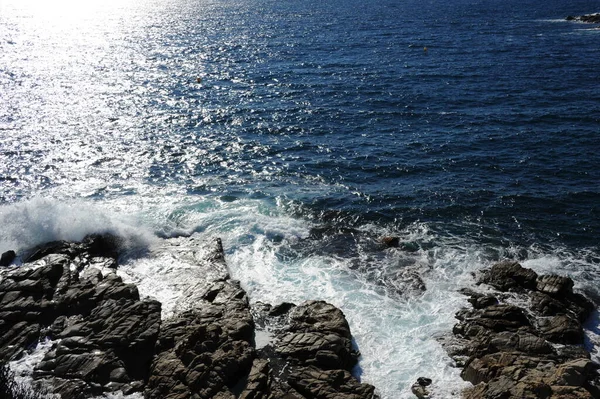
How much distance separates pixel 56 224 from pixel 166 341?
18067 millimetres

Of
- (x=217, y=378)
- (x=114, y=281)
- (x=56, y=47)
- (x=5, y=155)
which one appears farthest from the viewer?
(x=56, y=47)

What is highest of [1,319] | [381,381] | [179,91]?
[179,91]

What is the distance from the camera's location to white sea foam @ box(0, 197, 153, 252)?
130 feet

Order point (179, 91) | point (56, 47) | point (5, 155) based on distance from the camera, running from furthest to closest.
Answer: point (56, 47)
point (179, 91)
point (5, 155)

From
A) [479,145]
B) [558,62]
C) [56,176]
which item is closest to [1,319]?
[56,176]

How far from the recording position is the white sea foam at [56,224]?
130 feet

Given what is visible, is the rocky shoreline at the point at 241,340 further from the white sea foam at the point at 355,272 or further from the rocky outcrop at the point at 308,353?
the white sea foam at the point at 355,272

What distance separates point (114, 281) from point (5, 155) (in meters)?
29.9

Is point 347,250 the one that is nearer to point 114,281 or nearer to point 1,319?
point 114,281

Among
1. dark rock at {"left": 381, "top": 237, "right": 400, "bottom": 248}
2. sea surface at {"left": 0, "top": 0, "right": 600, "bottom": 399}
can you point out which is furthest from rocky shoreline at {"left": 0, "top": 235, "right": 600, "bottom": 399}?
dark rock at {"left": 381, "top": 237, "right": 400, "bottom": 248}

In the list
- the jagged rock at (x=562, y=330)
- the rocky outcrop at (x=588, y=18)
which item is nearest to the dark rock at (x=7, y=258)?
the jagged rock at (x=562, y=330)

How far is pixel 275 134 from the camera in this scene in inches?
2291

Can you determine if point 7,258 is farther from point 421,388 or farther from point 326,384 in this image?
point 421,388

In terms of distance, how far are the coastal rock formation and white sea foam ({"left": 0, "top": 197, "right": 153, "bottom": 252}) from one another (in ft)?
17.2
